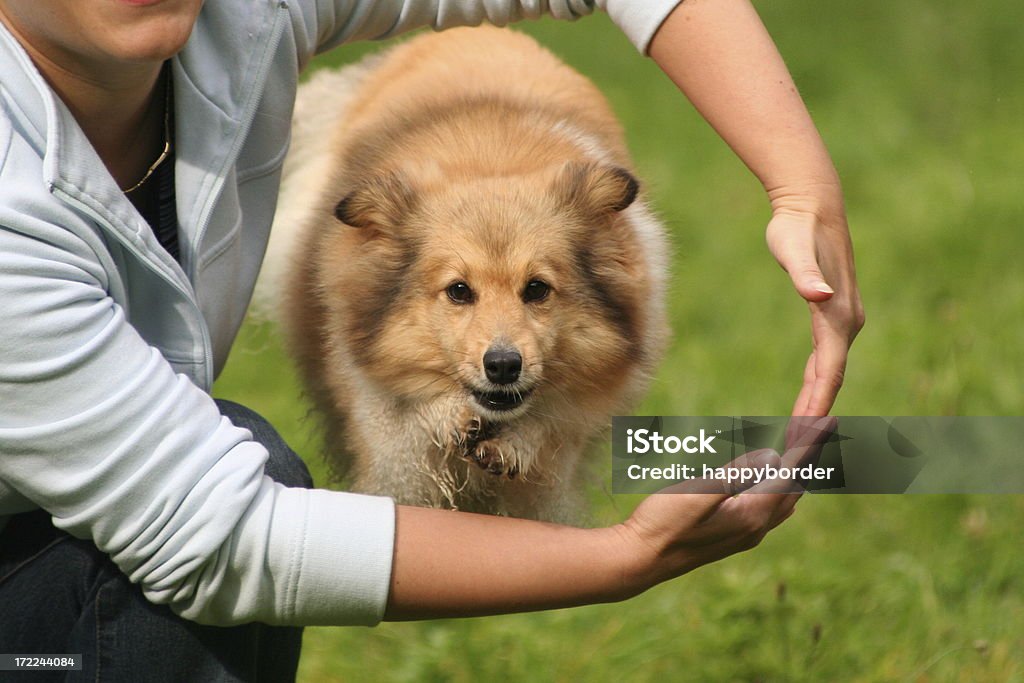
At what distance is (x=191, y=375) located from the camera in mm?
1846

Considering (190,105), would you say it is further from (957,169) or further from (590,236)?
(957,169)

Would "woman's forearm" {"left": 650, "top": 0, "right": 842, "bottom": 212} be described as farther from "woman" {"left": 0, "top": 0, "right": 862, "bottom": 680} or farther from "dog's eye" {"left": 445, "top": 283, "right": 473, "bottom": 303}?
"dog's eye" {"left": 445, "top": 283, "right": 473, "bottom": 303}

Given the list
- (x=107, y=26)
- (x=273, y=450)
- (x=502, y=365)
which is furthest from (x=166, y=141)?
(x=502, y=365)

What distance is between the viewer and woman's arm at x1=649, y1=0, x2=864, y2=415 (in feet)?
5.71

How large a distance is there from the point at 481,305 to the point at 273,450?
1.47 ft

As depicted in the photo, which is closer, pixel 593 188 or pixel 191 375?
pixel 191 375

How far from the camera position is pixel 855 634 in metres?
2.56

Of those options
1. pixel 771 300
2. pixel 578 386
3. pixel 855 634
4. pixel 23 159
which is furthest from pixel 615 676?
pixel 771 300

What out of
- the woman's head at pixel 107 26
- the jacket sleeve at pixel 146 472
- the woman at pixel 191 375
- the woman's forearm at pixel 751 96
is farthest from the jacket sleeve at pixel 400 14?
the jacket sleeve at pixel 146 472

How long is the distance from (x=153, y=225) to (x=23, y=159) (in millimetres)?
366

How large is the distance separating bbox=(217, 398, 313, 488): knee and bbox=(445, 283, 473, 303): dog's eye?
0.40m

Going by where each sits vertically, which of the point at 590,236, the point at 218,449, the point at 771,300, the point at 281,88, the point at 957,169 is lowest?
the point at 218,449

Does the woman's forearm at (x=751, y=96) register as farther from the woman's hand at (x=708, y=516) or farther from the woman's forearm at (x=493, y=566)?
the woman's forearm at (x=493, y=566)

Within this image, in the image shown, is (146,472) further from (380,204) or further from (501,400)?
(380,204)
